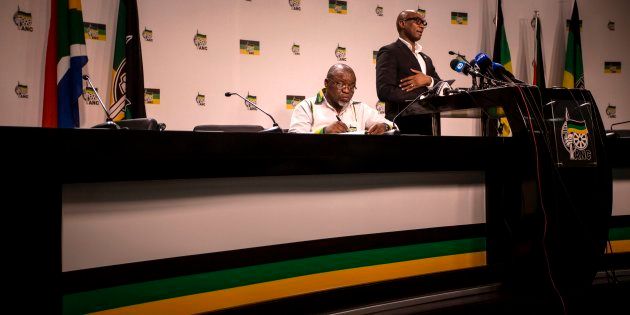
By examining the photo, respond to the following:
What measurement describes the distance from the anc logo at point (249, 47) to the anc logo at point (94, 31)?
1081mm

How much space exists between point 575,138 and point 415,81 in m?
1.22

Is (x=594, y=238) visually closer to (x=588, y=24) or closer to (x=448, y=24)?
(x=448, y=24)

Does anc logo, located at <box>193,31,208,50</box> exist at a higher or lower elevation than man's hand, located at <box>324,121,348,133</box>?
higher

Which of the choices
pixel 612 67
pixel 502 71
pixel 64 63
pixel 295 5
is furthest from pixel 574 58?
pixel 64 63

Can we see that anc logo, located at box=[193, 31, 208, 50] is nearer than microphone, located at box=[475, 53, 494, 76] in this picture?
No

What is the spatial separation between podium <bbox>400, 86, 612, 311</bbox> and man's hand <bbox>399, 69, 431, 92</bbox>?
3.33ft

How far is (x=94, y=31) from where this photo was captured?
3.37 m

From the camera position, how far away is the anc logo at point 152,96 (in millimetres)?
3531

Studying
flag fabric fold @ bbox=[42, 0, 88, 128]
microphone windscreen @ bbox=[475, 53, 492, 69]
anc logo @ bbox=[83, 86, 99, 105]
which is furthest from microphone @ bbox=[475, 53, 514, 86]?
anc logo @ bbox=[83, 86, 99, 105]

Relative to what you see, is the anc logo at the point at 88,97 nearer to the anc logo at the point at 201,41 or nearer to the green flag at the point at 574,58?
the anc logo at the point at 201,41

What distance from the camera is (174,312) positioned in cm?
118

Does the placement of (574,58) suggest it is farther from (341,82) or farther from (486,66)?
(486,66)

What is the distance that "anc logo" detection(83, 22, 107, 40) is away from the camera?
10.9ft

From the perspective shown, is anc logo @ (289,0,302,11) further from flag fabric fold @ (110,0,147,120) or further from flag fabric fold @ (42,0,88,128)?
flag fabric fold @ (42,0,88,128)
